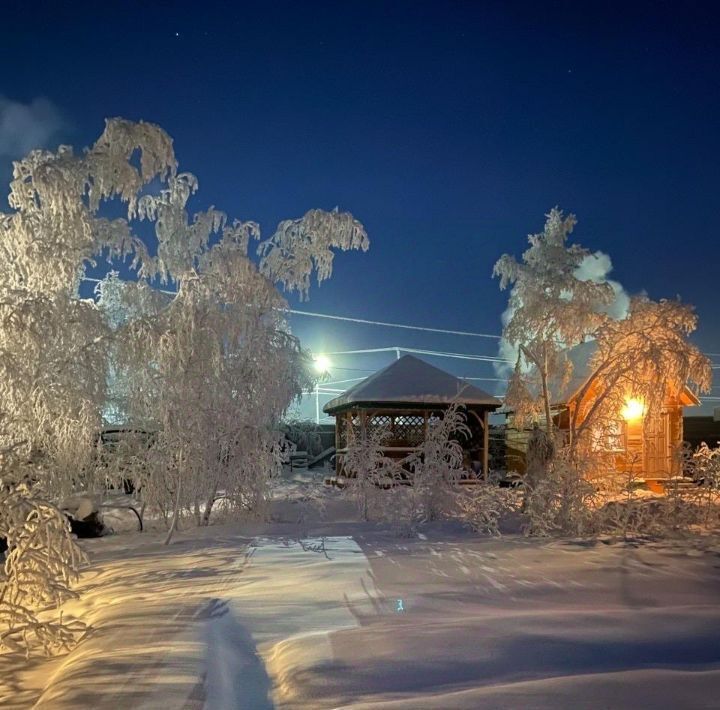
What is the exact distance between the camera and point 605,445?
444 inches

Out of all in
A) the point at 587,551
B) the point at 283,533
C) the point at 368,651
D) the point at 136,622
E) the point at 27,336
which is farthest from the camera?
the point at 283,533

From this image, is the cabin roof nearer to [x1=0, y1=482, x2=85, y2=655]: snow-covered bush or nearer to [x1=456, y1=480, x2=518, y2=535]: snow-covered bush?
[x1=456, y1=480, x2=518, y2=535]: snow-covered bush

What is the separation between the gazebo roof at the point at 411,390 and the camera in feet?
61.1

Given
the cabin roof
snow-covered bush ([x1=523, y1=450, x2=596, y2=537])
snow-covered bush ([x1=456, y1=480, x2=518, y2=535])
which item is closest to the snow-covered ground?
snow-covered bush ([x1=523, y1=450, x2=596, y2=537])

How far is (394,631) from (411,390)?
14174 mm

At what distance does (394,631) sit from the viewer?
482cm

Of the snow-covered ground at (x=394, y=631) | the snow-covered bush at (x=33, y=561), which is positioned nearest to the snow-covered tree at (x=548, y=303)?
the snow-covered ground at (x=394, y=631)

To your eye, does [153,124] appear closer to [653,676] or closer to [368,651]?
[368,651]

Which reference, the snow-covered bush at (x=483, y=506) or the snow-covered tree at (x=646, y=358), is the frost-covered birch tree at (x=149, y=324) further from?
the snow-covered tree at (x=646, y=358)

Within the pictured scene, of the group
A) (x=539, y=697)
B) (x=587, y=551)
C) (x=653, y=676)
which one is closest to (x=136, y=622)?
(x=539, y=697)

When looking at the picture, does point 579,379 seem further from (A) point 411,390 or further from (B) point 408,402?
(B) point 408,402

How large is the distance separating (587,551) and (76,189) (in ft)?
26.1

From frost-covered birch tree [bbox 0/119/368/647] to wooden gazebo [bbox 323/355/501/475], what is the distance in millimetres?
7561

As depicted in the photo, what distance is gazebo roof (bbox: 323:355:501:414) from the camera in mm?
18609
